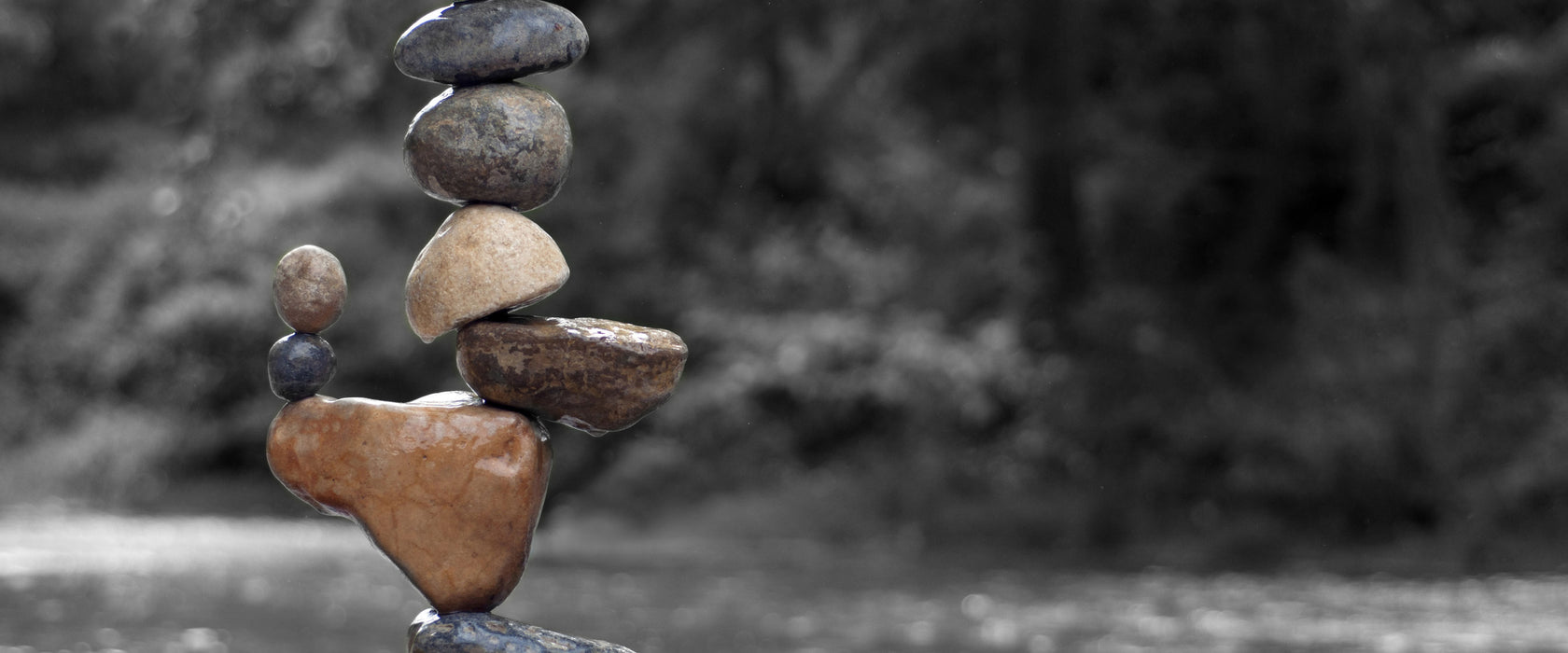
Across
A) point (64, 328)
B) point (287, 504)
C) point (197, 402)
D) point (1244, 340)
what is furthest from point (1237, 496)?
point (64, 328)

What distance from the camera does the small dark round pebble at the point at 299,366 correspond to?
3381 mm

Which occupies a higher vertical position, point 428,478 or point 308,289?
point 308,289

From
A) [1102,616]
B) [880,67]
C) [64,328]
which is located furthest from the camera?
[64,328]

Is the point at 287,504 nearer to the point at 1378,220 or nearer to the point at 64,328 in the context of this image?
the point at 64,328

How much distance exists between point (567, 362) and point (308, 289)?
0.55m

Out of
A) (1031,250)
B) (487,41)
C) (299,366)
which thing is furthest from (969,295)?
(299,366)

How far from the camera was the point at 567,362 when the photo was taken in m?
3.48

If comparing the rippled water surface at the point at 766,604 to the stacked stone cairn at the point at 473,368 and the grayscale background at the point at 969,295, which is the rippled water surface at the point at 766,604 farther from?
the stacked stone cairn at the point at 473,368

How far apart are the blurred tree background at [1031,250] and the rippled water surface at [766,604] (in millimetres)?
1321

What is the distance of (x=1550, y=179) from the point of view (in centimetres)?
1203

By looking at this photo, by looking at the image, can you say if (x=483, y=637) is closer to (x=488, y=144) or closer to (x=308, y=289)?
(x=308, y=289)

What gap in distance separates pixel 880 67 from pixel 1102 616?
530 cm

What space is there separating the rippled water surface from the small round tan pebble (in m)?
3.33

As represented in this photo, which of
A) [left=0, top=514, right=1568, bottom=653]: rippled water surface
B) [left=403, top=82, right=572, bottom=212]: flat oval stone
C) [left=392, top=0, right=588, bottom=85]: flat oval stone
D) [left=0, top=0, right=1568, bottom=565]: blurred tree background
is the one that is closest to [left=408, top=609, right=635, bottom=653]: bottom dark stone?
[left=403, top=82, right=572, bottom=212]: flat oval stone
